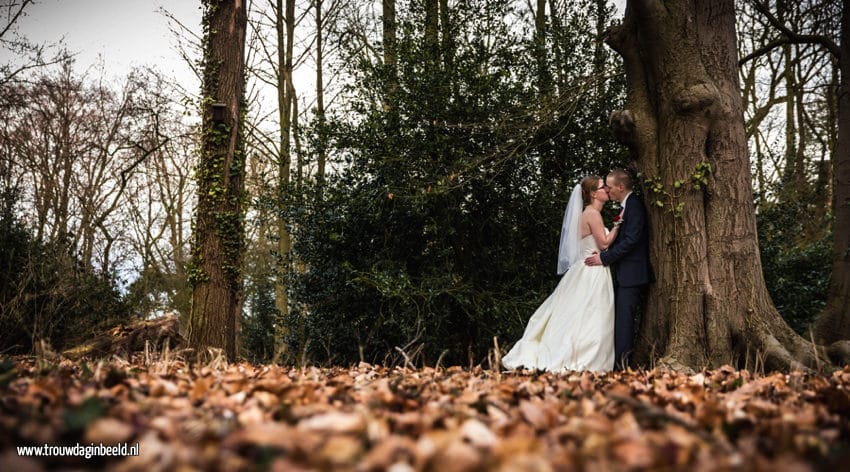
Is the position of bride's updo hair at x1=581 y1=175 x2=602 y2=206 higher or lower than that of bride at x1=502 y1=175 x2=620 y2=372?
higher

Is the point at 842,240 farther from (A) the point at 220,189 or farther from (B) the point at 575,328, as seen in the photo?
(A) the point at 220,189

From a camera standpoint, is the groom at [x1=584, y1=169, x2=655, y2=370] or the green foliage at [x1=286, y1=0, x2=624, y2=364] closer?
the groom at [x1=584, y1=169, x2=655, y2=370]

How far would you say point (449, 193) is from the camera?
7.59 meters

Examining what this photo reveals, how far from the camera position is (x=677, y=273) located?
193 inches

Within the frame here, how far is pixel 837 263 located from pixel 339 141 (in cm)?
648

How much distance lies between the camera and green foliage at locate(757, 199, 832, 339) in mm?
9289

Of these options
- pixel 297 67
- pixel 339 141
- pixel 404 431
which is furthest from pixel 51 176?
pixel 404 431

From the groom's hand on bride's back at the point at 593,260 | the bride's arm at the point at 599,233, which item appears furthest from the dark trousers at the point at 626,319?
the bride's arm at the point at 599,233

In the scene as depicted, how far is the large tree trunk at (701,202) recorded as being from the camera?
15.5 feet

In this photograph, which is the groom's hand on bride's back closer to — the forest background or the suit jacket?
the suit jacket

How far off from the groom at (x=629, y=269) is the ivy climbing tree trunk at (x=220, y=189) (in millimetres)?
4432

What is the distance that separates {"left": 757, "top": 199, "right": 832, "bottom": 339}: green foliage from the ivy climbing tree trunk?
27.3ft

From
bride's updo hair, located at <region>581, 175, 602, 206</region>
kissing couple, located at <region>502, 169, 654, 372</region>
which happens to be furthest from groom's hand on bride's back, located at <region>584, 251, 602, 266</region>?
bride's updo hair, located at <region>581, 175, 602, 206</region>

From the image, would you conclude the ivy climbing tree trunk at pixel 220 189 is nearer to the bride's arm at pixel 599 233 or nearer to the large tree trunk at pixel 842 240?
the bride's arm at pixel 599 233
